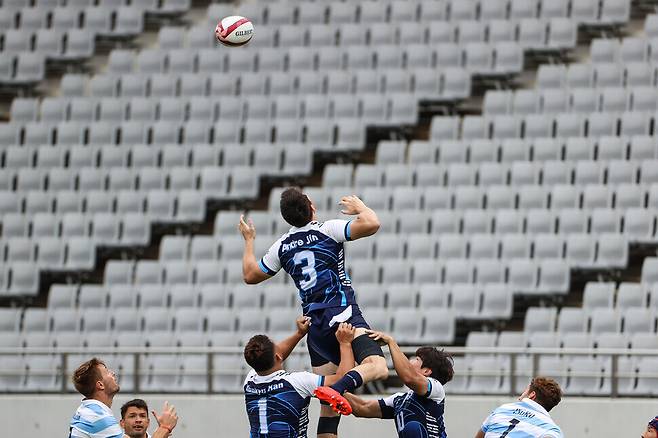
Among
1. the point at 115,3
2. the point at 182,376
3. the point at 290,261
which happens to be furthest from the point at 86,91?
the point at 290,261

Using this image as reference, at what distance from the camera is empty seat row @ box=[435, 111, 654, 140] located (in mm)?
18391

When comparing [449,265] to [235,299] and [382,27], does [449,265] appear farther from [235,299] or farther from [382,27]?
[382,27]

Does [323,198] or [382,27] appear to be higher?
[382,27]

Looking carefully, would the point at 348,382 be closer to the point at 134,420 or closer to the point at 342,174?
the point at 134,420

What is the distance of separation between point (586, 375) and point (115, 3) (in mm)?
11943

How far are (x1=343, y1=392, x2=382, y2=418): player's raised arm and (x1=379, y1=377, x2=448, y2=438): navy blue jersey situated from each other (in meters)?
0.16

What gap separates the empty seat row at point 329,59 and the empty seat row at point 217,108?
2.39ft

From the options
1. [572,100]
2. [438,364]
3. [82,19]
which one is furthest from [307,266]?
[82,19]

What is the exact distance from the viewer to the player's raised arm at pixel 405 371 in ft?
28.9

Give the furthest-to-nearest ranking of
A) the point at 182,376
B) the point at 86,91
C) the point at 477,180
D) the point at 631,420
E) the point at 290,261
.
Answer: the point at 86,91
the point at 477,180
the point at 182,376
the point at 631,420
the point at 290,261

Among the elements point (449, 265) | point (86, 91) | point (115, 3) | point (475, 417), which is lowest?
point (475, 417)

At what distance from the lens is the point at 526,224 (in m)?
17.6

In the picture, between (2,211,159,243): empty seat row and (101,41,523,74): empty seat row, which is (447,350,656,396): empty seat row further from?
(101,41,523,74): empty seat row

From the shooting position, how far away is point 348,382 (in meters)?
8.96
